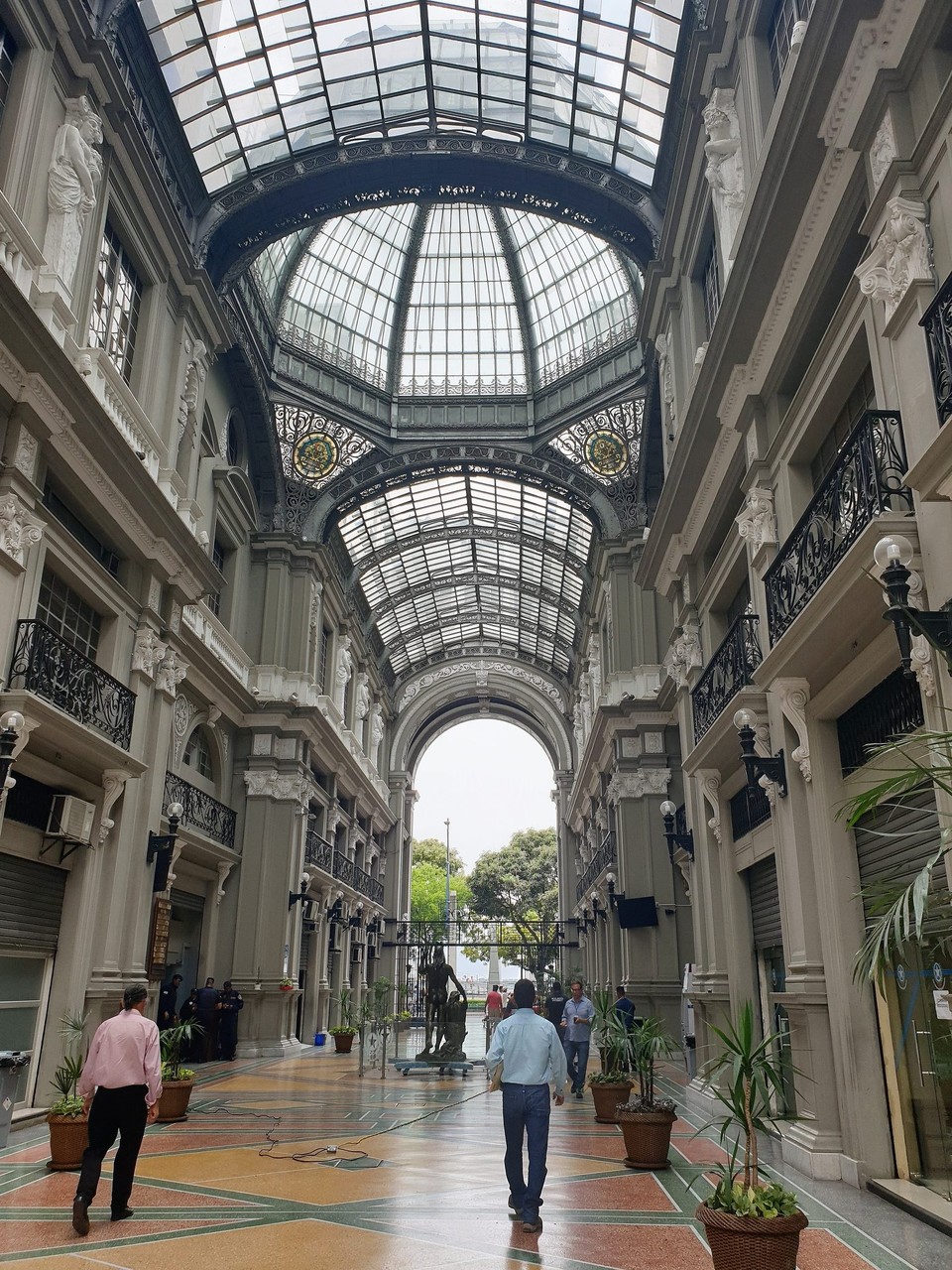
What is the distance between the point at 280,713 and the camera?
21016 mm

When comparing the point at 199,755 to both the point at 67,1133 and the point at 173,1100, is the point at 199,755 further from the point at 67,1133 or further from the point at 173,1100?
the point at 67,1133

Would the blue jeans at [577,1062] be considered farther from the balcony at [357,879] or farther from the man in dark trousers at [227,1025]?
the balcony at [357,879]

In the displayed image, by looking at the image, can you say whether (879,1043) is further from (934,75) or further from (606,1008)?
(934,75)

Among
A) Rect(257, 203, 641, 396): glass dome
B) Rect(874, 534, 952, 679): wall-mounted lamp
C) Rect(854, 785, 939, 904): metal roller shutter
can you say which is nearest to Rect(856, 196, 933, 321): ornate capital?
Rect(874, 534, 952, 679): wall-mounted lamp

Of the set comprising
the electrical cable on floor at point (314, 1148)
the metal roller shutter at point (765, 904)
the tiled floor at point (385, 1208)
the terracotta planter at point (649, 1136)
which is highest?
the metal roller shutter at point (765, 904)

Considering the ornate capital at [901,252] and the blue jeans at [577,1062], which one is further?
the blue jeans at [577,1062]

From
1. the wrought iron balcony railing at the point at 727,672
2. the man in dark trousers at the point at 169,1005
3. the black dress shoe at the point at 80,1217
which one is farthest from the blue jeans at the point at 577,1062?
the black dress shoe at the point at 80,1217

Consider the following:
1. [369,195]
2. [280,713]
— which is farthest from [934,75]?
[280,713]

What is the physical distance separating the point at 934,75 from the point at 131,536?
1053cm

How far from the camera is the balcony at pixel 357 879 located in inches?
1049

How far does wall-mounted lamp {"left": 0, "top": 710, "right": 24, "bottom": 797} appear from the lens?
8.96 meters

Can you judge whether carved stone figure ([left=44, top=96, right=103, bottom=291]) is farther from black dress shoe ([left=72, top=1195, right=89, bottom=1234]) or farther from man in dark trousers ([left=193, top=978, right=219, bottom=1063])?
man in dark trousers ([left=193, top=978, right=219, bottom=1063])

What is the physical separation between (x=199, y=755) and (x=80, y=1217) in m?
13.8

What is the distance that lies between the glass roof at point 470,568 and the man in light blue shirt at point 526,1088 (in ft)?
64.6
